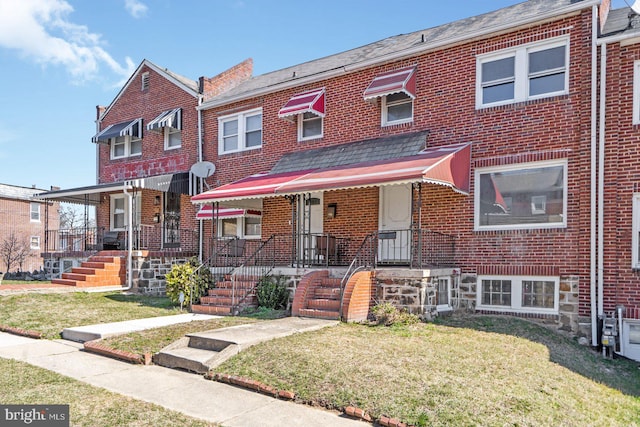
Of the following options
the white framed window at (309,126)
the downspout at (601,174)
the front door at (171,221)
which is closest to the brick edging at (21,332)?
the front door at (171,221)

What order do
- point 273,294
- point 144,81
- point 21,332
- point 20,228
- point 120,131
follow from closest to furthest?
point 21,332, point 273,294, point 120,131, point 144,81, point 20,228

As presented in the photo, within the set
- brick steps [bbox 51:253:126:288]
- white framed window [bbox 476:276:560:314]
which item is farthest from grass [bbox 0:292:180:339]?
→ white framed window [bbox 476:276:560:314]

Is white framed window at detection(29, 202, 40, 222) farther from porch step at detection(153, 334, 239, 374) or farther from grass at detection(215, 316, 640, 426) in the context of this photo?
grass at detection(215, 316, 640, 426)

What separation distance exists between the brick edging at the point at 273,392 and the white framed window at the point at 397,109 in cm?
831

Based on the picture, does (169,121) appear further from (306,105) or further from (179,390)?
(179,390)

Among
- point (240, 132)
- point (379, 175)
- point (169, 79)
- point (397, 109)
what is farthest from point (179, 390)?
point (169, 79)

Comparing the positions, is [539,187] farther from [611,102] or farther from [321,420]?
[321,420]

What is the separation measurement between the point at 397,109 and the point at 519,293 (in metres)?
5.53

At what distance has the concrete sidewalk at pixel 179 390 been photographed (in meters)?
5.25

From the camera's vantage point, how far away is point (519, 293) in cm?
1055

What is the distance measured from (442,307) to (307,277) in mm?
3079

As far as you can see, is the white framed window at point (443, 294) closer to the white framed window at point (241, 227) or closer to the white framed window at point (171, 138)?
the white framed window at point (241, 227)

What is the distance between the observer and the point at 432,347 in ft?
24.8

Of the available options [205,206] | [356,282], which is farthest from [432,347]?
[205,206]
